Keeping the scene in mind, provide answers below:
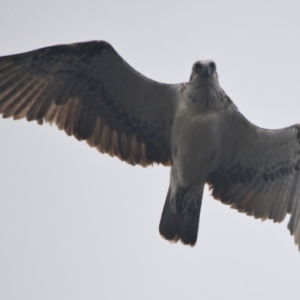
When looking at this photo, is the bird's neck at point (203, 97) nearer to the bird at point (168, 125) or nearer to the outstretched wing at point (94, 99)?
the bird at point (168, 125)

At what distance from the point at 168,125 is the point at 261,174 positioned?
1.35 meters

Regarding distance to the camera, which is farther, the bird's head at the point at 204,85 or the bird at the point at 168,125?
the bird at the point at 168,125

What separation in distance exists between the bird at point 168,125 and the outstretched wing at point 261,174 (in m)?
0.01

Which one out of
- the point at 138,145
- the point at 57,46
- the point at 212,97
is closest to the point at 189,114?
the point at 212,97

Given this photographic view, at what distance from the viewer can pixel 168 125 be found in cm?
965

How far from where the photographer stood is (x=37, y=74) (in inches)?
380

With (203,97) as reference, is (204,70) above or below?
above

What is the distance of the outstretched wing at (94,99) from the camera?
9.41 meters

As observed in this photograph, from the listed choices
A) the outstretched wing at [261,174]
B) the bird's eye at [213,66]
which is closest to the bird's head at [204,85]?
the bird's eye at [213,66]

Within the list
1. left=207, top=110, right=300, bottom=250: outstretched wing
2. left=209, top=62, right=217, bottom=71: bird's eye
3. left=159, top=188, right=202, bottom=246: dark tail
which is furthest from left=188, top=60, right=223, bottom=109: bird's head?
left=159, top=188, right=202, bottom=246: dark tail

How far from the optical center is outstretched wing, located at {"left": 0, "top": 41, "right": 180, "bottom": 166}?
9.41m

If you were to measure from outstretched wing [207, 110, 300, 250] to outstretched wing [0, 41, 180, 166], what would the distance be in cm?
75

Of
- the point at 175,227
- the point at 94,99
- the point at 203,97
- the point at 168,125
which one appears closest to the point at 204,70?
the point at 203,97

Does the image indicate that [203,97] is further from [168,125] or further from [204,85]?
[168,125]
